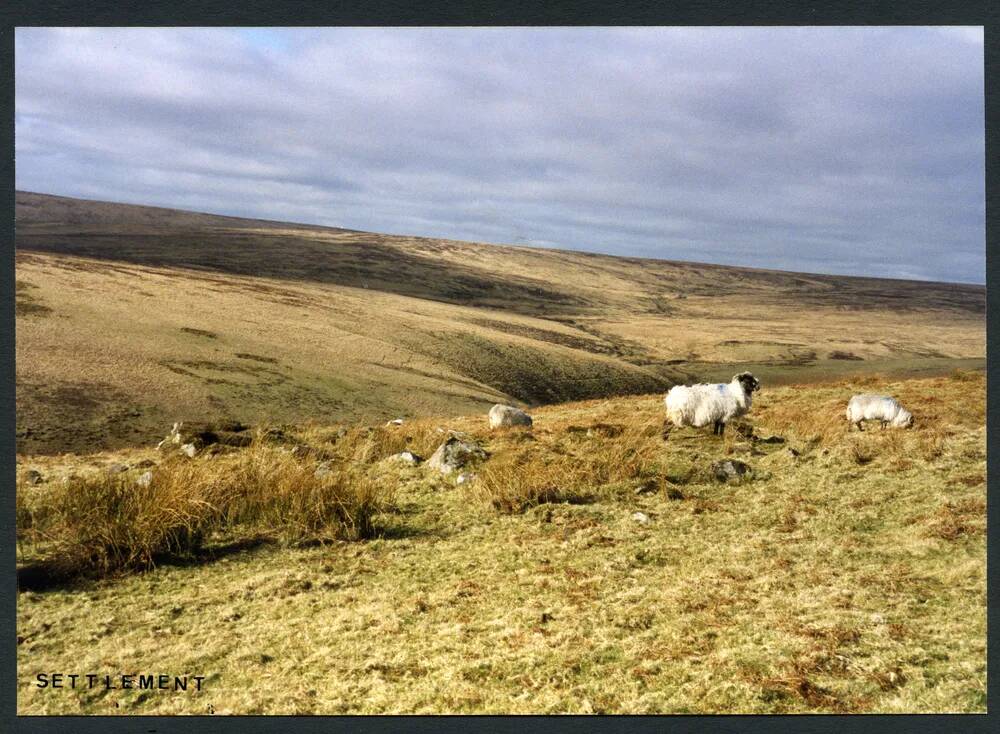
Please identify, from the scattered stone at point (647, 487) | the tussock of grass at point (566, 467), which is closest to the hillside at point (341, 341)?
the scattered stone at point (647, 487)

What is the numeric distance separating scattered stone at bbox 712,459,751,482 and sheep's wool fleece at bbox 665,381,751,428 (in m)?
2.46

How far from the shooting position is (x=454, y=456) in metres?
9.95

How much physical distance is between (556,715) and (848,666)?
2.08 meters

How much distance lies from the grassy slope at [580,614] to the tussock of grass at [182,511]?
0.34 metres

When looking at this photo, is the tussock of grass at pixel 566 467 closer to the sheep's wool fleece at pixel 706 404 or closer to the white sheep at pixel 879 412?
the sheep's wool fleece at pixel 706 404

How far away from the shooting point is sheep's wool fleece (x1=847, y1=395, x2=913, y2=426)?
36.5 ft

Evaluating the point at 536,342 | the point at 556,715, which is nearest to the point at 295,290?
the point at 536,342

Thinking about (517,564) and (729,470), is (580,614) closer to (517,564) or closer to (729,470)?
(517,564)

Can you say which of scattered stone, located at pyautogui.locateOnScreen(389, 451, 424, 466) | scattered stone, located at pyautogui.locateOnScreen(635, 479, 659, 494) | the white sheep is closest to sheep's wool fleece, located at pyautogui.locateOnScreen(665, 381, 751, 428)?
the white sheep

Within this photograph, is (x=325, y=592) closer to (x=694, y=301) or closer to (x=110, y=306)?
Result: (x=110, y=306)

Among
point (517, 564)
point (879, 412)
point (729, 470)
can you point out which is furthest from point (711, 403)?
point (517, 564)

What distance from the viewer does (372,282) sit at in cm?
9162

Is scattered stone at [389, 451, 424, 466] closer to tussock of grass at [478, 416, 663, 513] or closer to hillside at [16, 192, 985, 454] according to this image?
tussock of grass at [478, 416, 663, 513]

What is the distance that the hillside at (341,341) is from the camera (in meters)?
17.6
